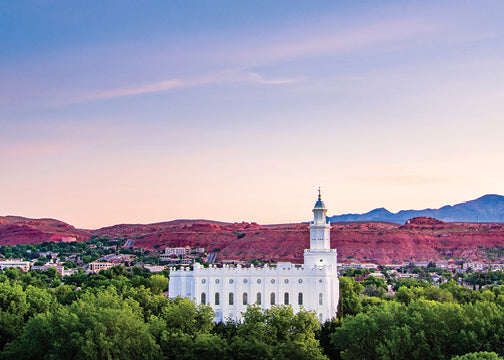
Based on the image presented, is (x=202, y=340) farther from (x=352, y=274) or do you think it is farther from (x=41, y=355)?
→ (x=352, y=274)

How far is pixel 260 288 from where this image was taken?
7444cm

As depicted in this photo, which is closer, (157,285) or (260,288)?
(260,288)

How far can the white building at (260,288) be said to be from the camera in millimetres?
73688

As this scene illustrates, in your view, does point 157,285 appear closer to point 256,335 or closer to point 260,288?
point 260,288

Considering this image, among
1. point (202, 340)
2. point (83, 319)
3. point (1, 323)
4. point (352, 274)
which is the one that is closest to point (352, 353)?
point (202, 340)

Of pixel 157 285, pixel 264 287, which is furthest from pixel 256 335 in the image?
pixel 157 285

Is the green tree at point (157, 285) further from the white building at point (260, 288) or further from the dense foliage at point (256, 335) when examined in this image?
the dense foliage at point (256, 335)

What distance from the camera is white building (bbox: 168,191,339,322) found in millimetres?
73688

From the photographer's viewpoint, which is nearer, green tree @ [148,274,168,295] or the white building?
the white building

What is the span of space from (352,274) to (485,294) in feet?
218

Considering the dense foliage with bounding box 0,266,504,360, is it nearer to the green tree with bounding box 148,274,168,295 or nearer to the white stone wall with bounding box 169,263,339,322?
the white stone wall with bounding box 169,263,339,322

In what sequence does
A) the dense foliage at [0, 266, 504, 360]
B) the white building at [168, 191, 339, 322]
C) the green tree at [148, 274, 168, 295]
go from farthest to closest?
the green tree at [148, 274, 168, 295] → the white building at [168, 191, 339, 322] → the dense foliage at [0, 266, 504, 360]

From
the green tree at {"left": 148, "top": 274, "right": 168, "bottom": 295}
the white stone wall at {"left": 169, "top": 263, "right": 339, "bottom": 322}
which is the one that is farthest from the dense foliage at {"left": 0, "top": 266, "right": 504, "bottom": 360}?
the green tree at {"left": 148, "top": 274, "right": 168, "bottom": 295}

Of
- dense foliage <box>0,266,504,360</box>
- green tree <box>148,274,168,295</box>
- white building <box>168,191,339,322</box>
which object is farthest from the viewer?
green tree <box>148,274,168,295</box>
